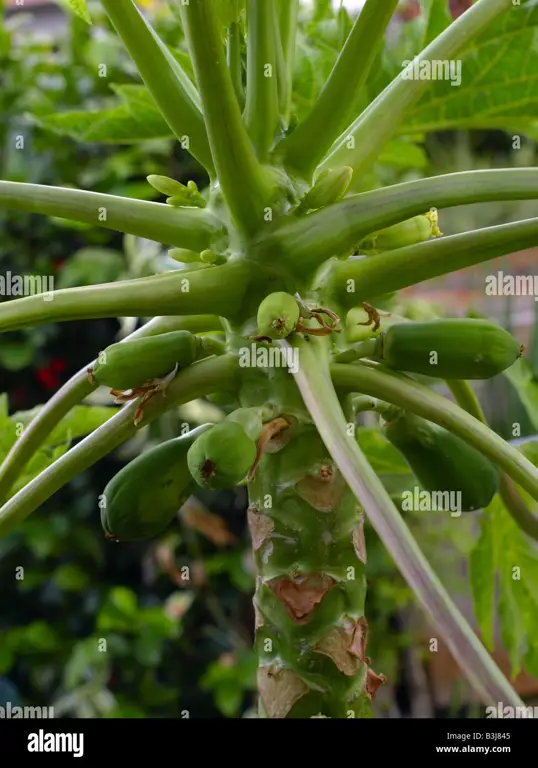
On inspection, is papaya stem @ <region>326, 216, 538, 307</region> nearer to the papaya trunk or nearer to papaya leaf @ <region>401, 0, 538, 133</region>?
the papaya trunk

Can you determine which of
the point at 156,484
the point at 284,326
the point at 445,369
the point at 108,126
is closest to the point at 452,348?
the point at 445,369

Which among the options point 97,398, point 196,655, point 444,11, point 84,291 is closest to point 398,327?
point 84,291

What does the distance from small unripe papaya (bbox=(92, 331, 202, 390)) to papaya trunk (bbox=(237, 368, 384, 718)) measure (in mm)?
56

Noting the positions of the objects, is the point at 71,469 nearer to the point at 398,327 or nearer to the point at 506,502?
the point at 398,327

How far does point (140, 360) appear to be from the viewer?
20.7 inches

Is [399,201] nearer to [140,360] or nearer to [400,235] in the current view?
[400,235]

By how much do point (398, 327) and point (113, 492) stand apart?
0.75ft

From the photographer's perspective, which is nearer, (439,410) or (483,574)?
(439,410)

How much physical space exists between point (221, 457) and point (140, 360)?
0.29ft

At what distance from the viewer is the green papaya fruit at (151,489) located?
0.57m

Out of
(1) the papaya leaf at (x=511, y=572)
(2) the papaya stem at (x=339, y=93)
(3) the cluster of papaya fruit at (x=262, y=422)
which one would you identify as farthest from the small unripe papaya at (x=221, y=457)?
(1) the papaya leaf at (x=511, y=572)
